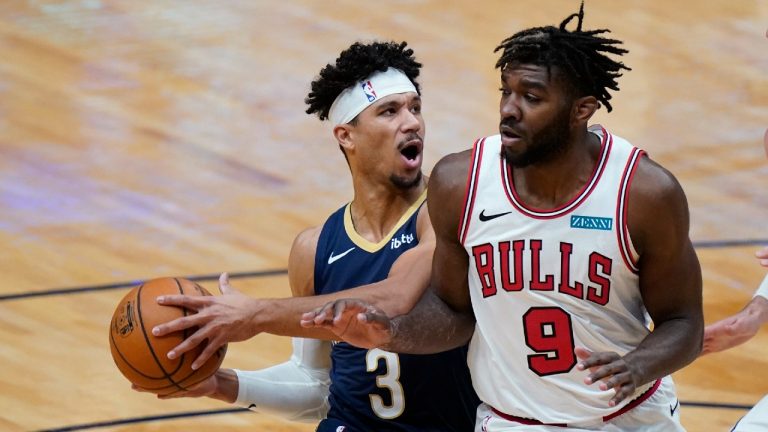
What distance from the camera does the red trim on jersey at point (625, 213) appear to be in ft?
15.5

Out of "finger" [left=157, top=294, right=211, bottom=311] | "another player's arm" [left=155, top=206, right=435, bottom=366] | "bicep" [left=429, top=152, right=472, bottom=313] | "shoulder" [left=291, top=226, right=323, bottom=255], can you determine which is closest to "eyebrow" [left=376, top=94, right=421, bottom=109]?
"shoulder" [left=291, top=226, right=323, bottom=255]

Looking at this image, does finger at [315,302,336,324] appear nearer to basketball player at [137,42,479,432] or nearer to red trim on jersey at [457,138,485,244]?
red trim on jersey at [457,138,485,244]

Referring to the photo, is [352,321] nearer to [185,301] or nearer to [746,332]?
[185,301]

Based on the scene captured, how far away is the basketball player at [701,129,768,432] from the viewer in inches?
213

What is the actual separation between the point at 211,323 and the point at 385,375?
1023 millimetres

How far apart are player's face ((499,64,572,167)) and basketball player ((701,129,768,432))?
1282mm

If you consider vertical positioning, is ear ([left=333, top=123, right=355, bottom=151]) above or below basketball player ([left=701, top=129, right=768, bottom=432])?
above

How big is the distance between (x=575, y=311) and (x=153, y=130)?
6980 mm

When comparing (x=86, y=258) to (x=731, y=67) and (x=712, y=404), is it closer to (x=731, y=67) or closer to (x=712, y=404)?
(x=712, y=404)

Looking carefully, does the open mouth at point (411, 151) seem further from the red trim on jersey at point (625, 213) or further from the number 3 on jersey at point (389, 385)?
the red trim on jersey at point (625, 213)

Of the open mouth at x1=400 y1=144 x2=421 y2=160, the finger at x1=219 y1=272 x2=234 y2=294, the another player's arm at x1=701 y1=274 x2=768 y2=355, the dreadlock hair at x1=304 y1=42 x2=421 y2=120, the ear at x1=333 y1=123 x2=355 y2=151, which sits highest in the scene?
the dreadlock hair at x1=304 y1=42 x2=421 y2=120

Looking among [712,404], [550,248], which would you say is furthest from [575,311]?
[712,404]

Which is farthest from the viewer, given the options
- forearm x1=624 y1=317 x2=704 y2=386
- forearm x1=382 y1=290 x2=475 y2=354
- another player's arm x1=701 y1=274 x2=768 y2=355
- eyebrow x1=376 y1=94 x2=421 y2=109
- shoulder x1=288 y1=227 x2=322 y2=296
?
eyebrow x1=376 y1=94 x2=421 y2=109

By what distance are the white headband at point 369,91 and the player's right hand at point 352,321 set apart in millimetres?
1676
